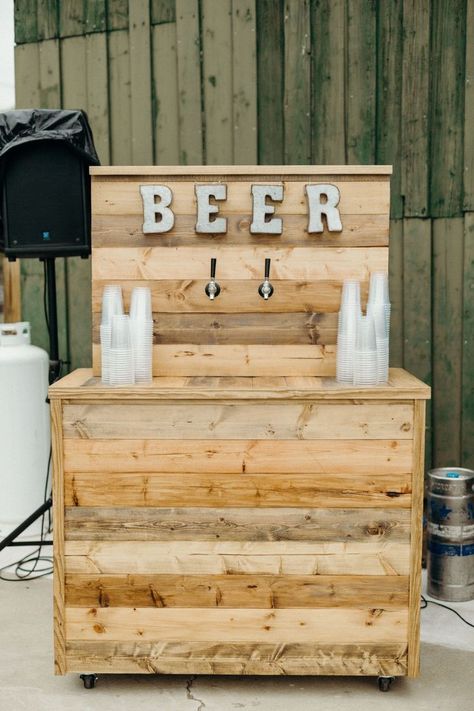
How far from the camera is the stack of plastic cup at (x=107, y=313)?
2.74 m

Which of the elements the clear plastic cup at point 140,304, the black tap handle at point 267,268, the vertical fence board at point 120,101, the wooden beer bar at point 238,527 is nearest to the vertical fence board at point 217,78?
the vertical fence board at point 120,101

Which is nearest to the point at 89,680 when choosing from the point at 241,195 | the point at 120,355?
the point at 120,355

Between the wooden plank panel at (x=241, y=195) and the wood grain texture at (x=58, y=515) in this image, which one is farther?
the wooden plank panel at (x=241, y=195)

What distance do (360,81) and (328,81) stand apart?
0.56 feet

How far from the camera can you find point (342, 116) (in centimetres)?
427

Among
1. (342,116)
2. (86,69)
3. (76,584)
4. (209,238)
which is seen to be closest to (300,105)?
(342,116)

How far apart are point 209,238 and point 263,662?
1.49 m

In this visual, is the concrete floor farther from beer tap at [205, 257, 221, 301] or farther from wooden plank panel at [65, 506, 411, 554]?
beer tap at [205, 257, 221, 301]

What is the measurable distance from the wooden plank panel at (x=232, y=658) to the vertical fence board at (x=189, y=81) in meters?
2.68

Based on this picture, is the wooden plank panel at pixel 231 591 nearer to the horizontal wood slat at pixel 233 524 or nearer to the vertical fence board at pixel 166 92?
the horizontal wood slat at pixel 233 524

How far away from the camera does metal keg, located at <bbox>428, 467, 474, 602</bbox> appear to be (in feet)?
11.5

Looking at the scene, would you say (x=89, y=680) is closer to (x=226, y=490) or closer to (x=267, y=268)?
(x=226, y=490)

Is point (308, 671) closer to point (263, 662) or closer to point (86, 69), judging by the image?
point (263, 662)

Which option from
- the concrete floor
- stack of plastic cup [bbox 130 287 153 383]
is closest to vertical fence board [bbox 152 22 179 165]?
stack of plastic cup [bbox 130 287 153 383]
